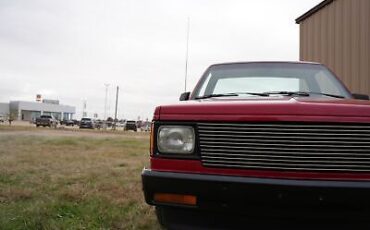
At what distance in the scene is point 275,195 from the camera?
245cm

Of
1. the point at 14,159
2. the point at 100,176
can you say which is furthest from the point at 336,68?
the point at 14,159

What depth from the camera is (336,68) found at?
696 centimetres

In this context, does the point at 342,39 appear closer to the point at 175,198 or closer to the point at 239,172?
the point at 239,172

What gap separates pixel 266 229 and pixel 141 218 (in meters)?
2.07

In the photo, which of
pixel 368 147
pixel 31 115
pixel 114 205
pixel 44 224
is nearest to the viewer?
pixel 368 147

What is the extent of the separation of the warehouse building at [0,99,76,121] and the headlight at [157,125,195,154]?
99.5 metres

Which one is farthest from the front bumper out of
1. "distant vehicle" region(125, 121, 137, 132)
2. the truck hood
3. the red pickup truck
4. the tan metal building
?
"distant vehicle" region(125, 121, 137, 132)

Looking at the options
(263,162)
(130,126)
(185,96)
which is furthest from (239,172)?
(130,126)

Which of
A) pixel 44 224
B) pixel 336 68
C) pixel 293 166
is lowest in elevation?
pixel 44 224

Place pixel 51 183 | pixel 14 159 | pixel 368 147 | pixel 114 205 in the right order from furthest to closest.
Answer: pixel 14 159
pixel 51 183
pixel 114 205
pixel 368 147

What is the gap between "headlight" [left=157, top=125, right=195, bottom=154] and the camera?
107 inches

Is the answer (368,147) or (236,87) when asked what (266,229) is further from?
(236,87)

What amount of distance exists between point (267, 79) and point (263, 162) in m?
1.87

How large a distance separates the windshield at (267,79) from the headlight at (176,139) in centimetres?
128
